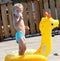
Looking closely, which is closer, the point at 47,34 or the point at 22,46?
the point at 22,46

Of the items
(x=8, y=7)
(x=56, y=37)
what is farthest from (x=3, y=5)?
(x=56, y=37)

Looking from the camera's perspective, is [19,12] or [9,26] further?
[9,26]

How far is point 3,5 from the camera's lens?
11.9 m

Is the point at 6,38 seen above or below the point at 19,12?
below

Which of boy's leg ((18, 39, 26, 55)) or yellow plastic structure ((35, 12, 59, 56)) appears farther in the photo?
yellow plastic structure ((35, 12, 59, 56))

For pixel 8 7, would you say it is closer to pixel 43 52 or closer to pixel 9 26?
pixel 9 26

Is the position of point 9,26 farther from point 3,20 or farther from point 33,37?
point 33,37

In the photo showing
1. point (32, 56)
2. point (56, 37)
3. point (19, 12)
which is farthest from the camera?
point (56, 37)

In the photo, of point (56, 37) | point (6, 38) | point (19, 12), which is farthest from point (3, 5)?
point (19, 12)

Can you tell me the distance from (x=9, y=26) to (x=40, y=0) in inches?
62.9

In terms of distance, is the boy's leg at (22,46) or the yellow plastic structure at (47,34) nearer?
the boy's leg at (22,46)

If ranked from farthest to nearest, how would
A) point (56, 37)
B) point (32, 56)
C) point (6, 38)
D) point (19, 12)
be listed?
point (6, 38) → point (56, 37) → point (19, 12) → point (32, 56)

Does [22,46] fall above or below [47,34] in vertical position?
below

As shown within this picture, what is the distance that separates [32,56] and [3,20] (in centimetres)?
653
